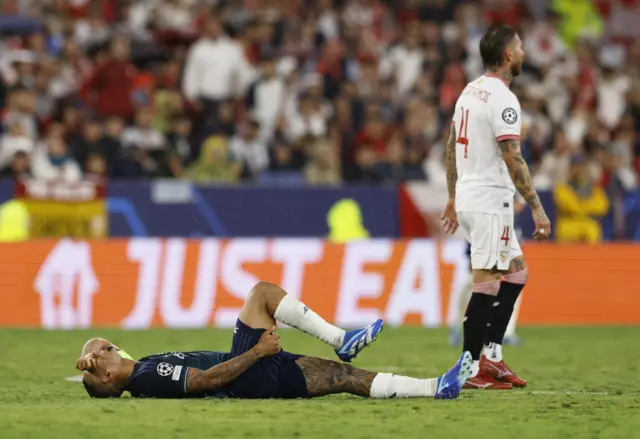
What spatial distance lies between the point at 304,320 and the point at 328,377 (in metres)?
0.44

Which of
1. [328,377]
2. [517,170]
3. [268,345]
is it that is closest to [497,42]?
[517,170]

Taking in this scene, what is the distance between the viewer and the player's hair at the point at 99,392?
8.22 m

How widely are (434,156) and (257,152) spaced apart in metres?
2.49

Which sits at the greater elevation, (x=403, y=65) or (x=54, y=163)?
(x=403, y=65)

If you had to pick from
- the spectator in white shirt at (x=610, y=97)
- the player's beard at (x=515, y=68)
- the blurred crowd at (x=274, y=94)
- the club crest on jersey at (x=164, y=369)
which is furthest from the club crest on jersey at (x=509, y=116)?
the spectator in white shirt at (x=610, y=97)

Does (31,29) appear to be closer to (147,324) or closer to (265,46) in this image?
(265,46)

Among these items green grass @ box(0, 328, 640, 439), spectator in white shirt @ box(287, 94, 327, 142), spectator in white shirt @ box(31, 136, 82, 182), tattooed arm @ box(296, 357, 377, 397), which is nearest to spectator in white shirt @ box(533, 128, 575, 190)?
spectator in white shirt @ box(287, 94, 327, 142)

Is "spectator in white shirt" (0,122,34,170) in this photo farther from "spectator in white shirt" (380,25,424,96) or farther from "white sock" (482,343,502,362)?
"white sock" (482,343,502,362)

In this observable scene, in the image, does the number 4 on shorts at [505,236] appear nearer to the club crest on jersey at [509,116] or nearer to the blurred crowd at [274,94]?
the club crest on jersey at [509,116]

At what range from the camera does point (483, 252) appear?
29.7 feet

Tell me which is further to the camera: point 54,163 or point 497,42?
point 54,163

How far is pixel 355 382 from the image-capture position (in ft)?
26.8

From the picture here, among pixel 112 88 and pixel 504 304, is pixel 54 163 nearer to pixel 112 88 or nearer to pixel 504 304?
pixel 112 88

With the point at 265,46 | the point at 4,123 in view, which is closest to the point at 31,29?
the point at 4,123
